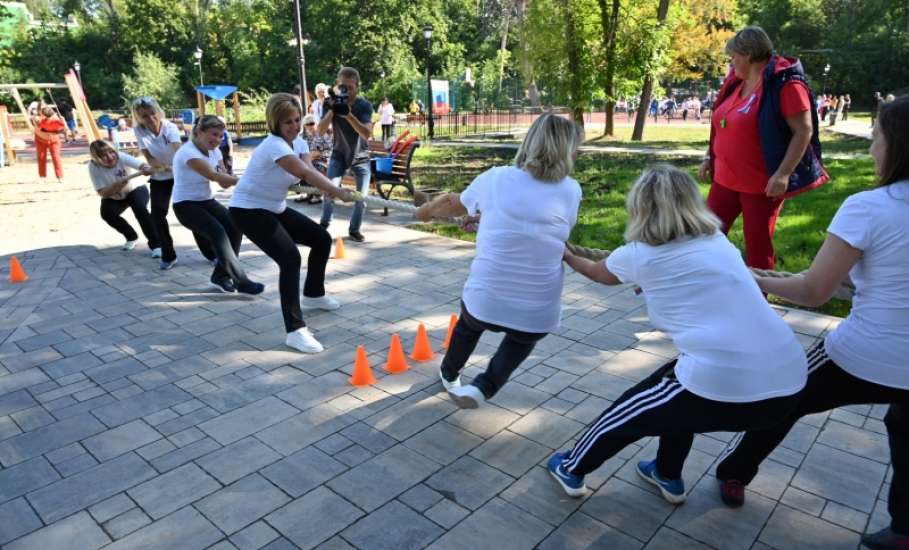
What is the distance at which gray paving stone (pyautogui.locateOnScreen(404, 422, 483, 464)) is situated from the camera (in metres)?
3.33

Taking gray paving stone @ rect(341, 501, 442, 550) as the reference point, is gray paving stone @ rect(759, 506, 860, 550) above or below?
below

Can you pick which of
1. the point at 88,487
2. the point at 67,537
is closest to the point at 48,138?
the point at 88,487

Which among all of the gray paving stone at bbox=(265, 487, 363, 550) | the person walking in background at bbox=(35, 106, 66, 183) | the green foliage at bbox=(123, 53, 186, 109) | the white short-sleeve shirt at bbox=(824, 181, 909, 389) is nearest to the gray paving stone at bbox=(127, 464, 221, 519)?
the gray paving stone at bbox=(265, 487, 363, 550)

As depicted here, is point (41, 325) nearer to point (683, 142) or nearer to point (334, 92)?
point (334, 92)

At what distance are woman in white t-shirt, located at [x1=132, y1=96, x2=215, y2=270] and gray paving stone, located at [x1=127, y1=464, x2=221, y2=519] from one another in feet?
13.3

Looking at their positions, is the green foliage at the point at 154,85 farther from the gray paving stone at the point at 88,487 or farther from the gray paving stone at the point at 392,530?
the gray paving stone at the point at 392,530

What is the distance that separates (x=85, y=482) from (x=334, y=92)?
5803 mm

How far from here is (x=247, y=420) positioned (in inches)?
146

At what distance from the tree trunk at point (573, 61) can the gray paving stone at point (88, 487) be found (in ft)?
64.6

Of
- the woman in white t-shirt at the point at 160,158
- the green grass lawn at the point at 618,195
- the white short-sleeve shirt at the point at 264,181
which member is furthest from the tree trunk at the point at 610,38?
the white short-sleeve shirt at the point at 264,181

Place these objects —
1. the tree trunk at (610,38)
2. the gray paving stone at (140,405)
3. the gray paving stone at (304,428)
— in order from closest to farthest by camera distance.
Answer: the gray paving stone at (304,428), the gray paving stone at (140,405), the tree trunk at (610,38)

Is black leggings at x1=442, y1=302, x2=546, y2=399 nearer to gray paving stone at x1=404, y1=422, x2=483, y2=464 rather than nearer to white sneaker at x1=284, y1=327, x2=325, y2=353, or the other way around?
gray paving stone at x1=404, y1=422, x2=483, y2=464

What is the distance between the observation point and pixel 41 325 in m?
5.36

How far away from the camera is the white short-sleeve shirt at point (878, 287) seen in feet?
7.04
